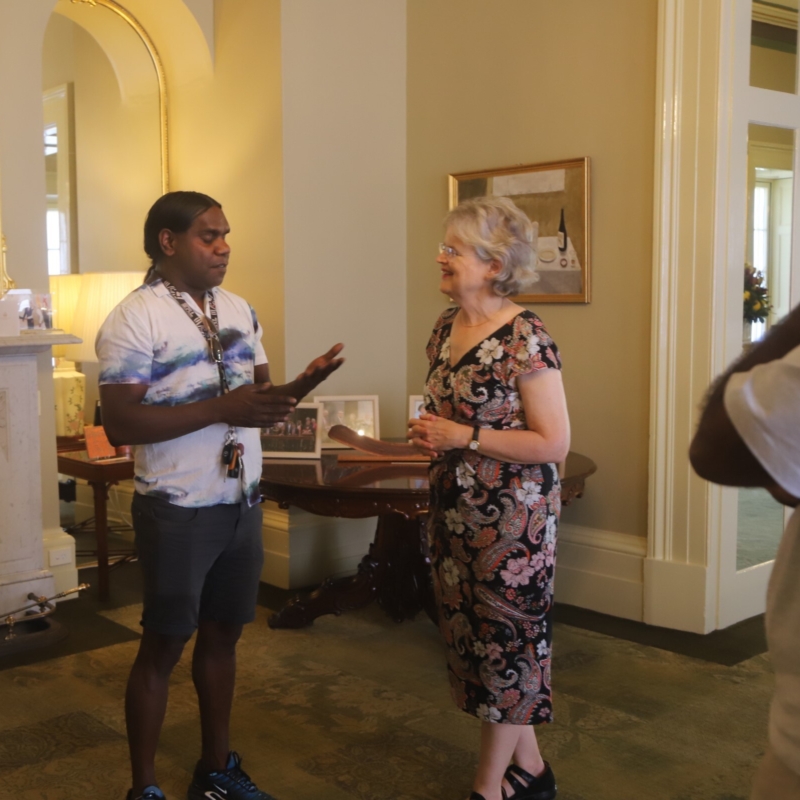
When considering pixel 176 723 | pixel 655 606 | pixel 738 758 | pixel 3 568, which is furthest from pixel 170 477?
pixel 655 606

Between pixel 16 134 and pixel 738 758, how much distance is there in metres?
3.67

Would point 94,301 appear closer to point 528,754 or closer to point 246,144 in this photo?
point 246,144

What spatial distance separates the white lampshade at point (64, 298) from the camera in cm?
484

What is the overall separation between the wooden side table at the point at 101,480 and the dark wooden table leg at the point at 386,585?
932 mm

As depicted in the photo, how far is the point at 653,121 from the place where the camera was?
3.91 m

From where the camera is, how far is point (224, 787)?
250cm

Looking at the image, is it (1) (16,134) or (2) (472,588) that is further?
(1) (16,134)

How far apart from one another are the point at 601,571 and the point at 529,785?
1772mm

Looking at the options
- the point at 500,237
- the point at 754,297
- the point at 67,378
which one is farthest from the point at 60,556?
the point at 754,297

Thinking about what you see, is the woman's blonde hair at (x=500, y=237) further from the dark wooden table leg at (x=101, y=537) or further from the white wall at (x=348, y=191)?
the dark wooden table leg at (x=101, y=537)

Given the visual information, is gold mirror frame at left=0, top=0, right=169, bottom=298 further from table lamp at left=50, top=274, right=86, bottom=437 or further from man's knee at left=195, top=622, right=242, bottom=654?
man's knee at left=195, top=622, right=242, bottom=654

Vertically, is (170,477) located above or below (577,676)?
above

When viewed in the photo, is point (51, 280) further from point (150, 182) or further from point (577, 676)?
point (577, 676)

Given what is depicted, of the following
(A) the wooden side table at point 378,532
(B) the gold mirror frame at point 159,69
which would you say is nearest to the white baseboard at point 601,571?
(A) the wooden side table at point 378,532
